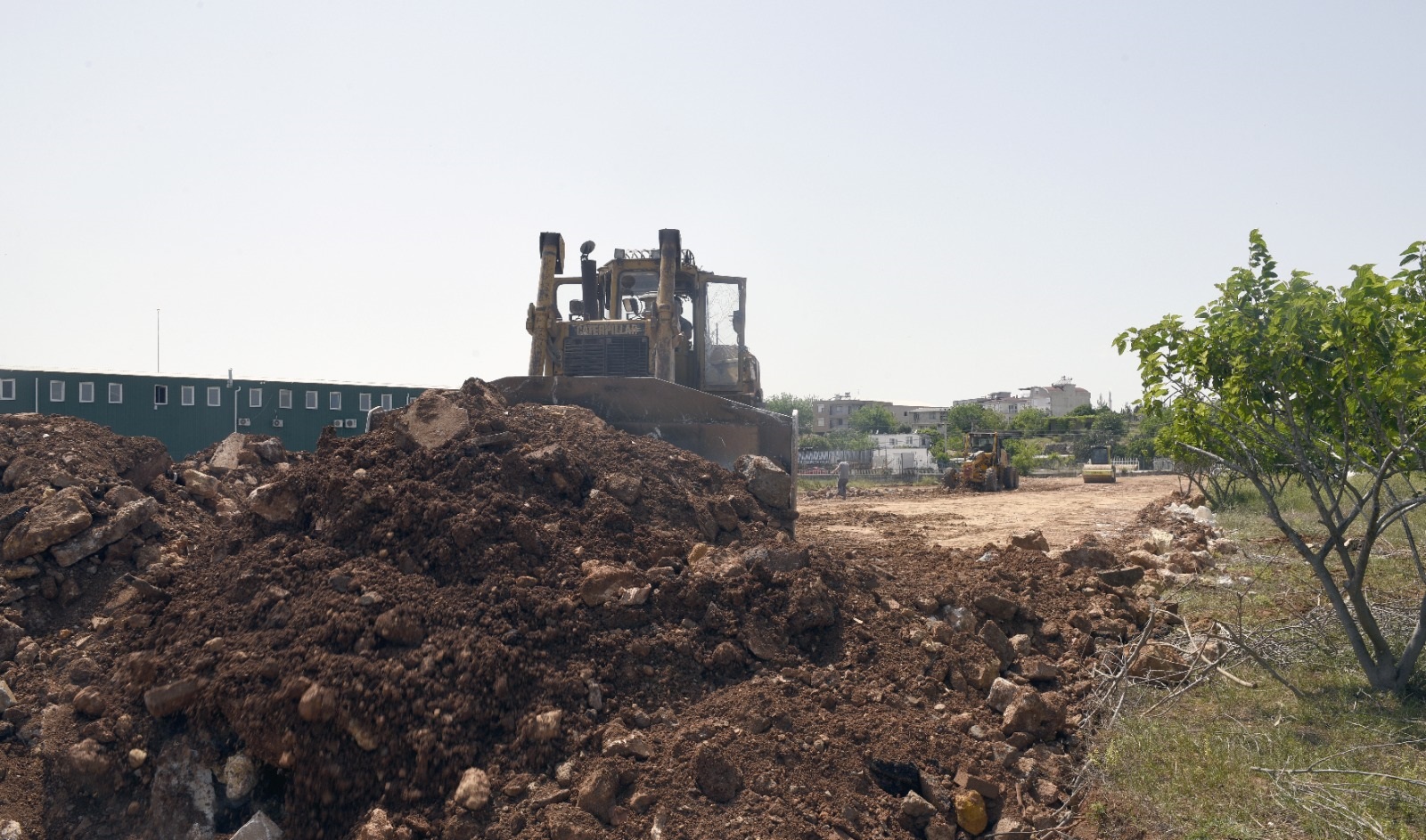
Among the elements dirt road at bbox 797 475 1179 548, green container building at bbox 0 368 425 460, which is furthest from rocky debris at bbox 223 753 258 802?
green container building at bbox 0 368 425 460

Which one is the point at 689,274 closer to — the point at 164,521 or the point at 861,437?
the point at 164,521

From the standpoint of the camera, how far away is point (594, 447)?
648 cm

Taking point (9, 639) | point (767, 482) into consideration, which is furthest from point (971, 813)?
point (9, 639)

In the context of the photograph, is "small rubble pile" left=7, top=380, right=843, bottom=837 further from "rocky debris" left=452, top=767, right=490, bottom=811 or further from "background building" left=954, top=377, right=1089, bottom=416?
"background building" left=954, top=377, right=1089, bottom=416

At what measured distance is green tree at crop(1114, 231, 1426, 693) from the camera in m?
4.70

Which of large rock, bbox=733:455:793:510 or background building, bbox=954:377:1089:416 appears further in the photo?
background building, bbox=954:377:1089:416

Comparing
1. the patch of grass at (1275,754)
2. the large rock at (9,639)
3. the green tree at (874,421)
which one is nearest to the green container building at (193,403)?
the large rock at (9,639)

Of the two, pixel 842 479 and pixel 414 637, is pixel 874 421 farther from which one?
pixel 414 637

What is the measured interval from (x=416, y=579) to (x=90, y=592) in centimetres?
321

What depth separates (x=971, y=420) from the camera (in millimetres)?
67938

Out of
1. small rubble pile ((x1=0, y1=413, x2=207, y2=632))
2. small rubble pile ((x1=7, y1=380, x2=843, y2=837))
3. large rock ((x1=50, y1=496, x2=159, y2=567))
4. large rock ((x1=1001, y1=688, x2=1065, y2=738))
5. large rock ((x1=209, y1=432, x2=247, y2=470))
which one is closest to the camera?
small rubble pile ((x1=7, y1=380, x2=843, y2=837))

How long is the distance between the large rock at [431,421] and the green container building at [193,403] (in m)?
14.6

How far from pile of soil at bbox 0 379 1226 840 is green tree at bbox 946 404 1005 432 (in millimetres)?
59761

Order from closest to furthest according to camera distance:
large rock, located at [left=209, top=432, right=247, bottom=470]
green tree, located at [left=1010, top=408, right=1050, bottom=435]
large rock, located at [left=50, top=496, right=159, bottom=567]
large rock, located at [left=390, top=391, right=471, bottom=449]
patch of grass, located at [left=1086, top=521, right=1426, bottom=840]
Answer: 1. patch of grass, located at [left=1086, top=521, right=1426, bottom=840]
2. large rock, located at [left=390, top=391, right=471, bottom=449]
3. large rock, located at [left=50, top=496, right=159, bottom=567]
4. large rock, located at [left=209, top=432, right=247, bottom=470]
5. green tree, located at [left=1010, top=408, right=1050, bottom=435]
